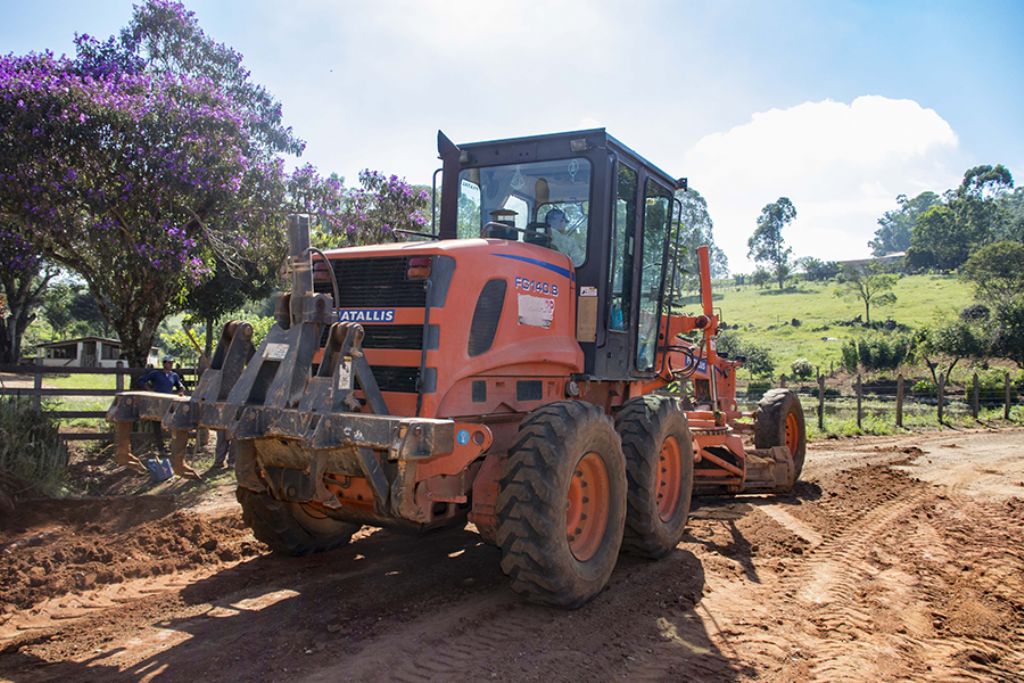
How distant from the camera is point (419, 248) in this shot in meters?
5.08

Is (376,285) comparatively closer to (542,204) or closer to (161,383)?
(542,204)

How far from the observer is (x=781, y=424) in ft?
32.0

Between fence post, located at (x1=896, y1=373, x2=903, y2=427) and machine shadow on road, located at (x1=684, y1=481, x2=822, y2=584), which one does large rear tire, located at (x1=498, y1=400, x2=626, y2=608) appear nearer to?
machine shadow on road, located at (x1=684, y1=481, x2=822, y2=584)

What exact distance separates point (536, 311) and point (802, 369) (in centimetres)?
3434

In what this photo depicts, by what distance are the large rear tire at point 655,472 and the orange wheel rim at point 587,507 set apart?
1.62 feet

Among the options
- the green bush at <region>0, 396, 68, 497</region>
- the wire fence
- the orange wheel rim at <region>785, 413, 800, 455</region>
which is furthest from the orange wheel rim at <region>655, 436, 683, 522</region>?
the wire fence

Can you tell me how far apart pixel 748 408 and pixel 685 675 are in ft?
69.9

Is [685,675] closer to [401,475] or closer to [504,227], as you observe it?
[401,475]

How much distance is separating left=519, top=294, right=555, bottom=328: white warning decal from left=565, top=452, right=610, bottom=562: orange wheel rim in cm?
108

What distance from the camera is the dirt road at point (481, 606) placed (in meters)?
A: 4.16

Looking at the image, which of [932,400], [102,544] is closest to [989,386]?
[932,400]

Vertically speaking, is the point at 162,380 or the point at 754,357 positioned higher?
the point at 754,357

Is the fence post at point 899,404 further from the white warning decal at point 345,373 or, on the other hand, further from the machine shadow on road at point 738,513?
the white warning decal at point 345,373

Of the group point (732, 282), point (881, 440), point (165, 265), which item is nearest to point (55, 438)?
point (165, 265)
